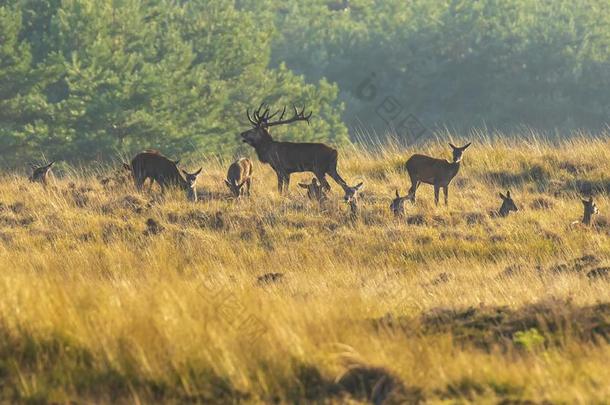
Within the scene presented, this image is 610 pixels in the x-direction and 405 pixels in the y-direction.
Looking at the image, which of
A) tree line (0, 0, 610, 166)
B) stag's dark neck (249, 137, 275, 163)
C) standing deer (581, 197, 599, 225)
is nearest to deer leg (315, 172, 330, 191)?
stag's dark neck (249, 137, 275, 163)

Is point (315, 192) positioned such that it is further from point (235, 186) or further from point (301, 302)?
point (301, 302)

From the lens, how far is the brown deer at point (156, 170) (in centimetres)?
1973

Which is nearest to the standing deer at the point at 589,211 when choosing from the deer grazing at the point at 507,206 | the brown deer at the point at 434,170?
the deer grazing at the point at 507,206

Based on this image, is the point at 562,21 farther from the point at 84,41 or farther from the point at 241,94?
the point at 84,41

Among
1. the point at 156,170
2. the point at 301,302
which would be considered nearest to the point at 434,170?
the point at 156,170

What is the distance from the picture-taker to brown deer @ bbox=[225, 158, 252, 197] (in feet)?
63.0

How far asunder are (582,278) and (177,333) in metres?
5.26

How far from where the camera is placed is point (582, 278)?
12.1m

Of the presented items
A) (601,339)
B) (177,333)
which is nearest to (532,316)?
(601,339)

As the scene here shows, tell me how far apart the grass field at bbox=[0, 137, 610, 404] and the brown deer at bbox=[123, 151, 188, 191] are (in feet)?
2.10

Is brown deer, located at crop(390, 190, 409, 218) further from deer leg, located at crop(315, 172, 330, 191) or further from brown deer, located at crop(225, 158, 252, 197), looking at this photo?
brown deer, located at crop(225, 158, 252, 197)

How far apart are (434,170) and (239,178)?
127 inches

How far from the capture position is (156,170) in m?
19.8

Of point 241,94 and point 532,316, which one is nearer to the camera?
point 532,316
